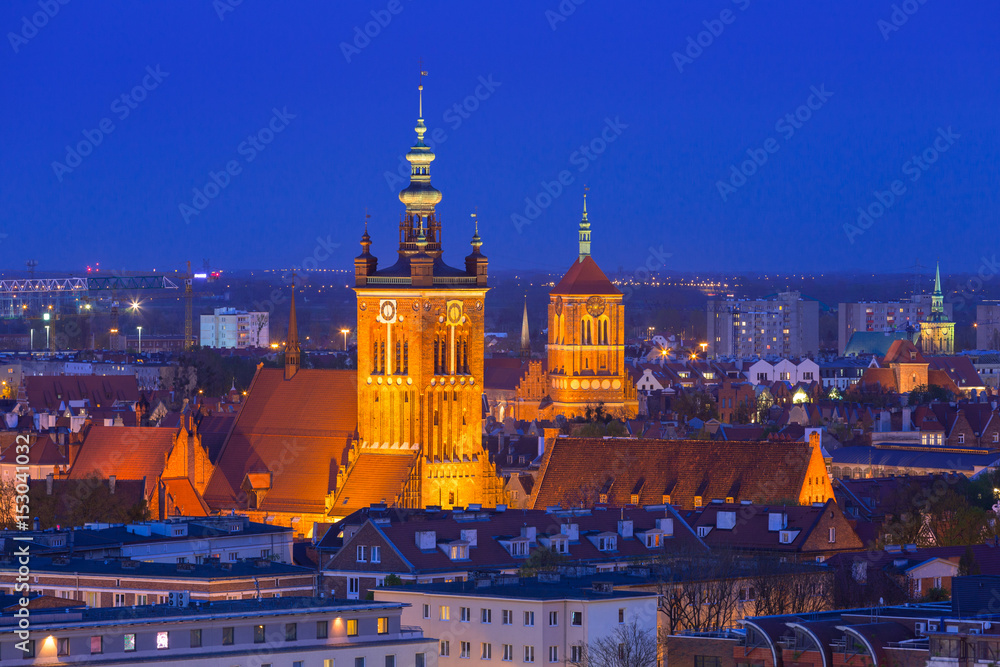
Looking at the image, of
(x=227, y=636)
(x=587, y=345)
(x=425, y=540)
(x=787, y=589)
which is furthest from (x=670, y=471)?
(x=587, y=345)

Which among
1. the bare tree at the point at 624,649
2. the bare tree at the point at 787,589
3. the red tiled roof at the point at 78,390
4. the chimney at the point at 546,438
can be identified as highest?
the red tiled roof at the point at 78,390

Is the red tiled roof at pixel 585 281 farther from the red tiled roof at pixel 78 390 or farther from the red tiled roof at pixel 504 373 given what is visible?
the red tiled roof at pixel 78 390

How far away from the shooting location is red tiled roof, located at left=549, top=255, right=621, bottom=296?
168 meters

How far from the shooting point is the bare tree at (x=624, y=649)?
5603 cm

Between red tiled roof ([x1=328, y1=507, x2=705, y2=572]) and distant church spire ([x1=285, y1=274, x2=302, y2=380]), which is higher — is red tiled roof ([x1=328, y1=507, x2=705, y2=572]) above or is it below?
below

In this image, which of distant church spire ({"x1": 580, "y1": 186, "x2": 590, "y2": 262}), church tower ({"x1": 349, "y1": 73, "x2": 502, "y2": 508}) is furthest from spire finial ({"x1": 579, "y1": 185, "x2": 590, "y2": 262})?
church tower ({"x1": 349, "y1": 73, "x2": 502, "y2": 508})

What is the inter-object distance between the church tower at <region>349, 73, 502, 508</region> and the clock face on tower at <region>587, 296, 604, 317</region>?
7712 centimetres

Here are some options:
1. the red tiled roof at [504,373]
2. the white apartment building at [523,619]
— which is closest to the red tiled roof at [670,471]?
the white apartment building at [523,619]

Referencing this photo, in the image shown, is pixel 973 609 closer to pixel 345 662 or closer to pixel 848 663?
pixel 848 663

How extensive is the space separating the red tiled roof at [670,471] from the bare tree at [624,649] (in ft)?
84.5

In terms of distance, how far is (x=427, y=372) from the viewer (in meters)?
89.3

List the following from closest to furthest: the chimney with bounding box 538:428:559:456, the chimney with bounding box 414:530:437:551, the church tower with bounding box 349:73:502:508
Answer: the chimney with bounding box 414:530:437:551, the church tower with bounding box 349:73:502:508, the chimney with bounding box 538:428:559:456

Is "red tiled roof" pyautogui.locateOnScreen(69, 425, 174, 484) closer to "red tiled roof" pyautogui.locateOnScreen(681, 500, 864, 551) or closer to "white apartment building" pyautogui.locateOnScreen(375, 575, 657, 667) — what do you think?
"red tiled roof" pyautogui.locateOnScreen(681, 500, 864, 551)

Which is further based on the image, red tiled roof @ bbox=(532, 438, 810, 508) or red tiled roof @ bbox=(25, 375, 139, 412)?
red tiled roof @ bbox=(25, 375, 139, 412)
